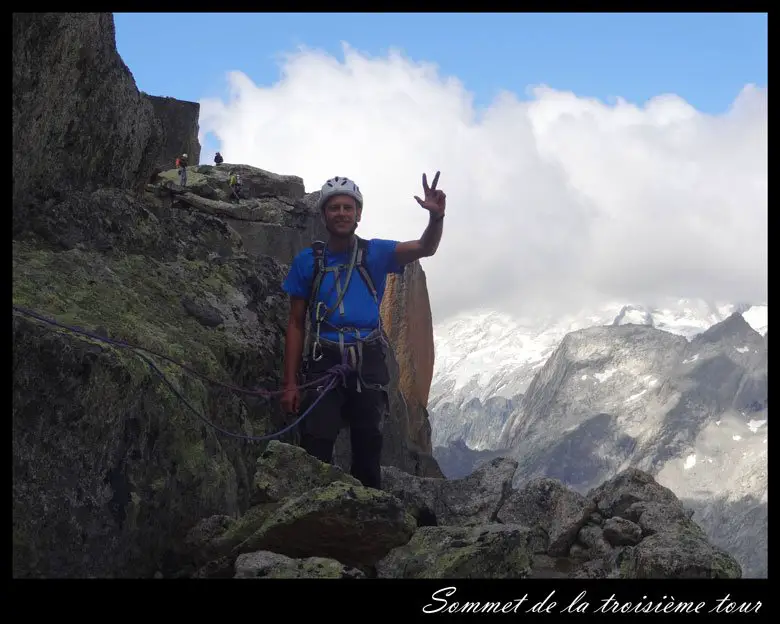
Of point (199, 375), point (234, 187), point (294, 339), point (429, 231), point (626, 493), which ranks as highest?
point (234, 187)

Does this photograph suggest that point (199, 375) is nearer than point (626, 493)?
Yes

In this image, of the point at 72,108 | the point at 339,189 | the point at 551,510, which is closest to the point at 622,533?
the point at 551,510

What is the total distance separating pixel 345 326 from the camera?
10227 mm

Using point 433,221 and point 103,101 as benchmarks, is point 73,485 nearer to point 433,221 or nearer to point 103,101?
point 433,221

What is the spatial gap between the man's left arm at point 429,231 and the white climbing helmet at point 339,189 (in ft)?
2.81

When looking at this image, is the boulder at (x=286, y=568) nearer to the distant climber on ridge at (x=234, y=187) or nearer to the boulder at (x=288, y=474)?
the boulder at (x=288, y=474)

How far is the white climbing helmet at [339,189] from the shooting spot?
34.5 feet

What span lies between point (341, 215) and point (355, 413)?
2.47 meters

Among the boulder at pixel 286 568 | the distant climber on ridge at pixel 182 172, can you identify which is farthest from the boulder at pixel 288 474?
the distant climber on ridge at pixel 182 172

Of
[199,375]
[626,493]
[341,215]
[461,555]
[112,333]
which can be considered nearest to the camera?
[461,555]

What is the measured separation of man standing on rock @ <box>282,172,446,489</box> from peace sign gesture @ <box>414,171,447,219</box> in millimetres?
187

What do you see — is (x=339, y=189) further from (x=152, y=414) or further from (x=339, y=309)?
(x=152, y=414)

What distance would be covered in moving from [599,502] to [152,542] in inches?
327
